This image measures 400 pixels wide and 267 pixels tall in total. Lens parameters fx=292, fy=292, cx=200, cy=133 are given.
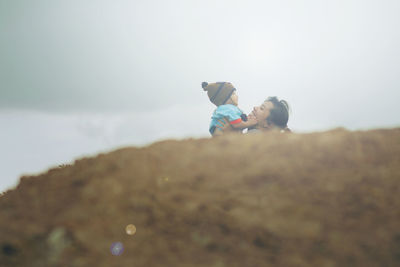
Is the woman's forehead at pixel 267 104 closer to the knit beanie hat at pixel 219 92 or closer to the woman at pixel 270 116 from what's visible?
the woman at pixel 270 116

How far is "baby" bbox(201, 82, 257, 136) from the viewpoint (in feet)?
20.7

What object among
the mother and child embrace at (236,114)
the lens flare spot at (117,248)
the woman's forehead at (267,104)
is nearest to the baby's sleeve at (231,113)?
the mother and child embrace at (236,114)

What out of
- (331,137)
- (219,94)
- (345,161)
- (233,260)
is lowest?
(233,260)

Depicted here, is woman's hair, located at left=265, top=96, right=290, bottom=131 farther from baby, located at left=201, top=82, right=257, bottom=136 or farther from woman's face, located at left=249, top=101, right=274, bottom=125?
baby, located at left=201, top=82, right=257, bottom=136

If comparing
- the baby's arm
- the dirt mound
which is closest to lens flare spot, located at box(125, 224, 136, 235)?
the dirt mound

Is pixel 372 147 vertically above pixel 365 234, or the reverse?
pixel 372 147

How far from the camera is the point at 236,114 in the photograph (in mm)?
6461

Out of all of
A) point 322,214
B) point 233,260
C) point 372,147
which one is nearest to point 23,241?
point 233,260

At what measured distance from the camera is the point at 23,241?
232 cm

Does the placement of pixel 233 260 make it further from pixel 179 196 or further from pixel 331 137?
pixel 331 137

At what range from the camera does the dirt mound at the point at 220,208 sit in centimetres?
222

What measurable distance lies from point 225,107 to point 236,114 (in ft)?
1.03

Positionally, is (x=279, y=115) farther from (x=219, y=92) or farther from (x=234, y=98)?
(x=219, y=92)

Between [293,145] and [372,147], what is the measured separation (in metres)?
0.84
